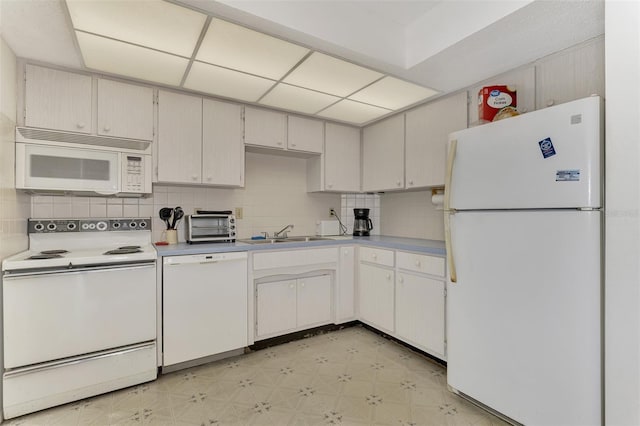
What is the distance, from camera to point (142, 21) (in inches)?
67.6

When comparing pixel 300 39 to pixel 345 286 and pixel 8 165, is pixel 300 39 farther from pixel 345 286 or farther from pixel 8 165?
pixel 345 286

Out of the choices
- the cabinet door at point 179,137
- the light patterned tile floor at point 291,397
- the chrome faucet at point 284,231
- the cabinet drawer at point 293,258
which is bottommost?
the light patterned tile floor at point 291,397

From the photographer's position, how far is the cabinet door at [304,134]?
10.4 feet

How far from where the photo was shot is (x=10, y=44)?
76.2 inches

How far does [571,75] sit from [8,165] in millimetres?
3590

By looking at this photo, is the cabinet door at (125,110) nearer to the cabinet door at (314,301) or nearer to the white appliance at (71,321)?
the white appliance at (71,321)

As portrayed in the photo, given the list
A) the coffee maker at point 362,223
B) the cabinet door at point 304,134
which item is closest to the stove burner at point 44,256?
the cabinet door at point 304,134

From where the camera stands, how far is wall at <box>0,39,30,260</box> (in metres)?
1.85

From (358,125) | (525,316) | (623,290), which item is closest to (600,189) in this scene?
(623,290)

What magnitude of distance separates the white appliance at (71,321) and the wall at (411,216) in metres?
2.46

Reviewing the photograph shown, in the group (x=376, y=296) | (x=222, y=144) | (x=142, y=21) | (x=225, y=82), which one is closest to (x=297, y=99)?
(x=225, y=82)

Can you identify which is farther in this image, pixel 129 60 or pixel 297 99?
pixel 297 99

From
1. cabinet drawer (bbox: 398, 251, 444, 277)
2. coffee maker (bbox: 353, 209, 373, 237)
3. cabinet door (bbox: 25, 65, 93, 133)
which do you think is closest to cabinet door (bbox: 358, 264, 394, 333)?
cabinet drawer (bbox: 398, 251, 444, 277)

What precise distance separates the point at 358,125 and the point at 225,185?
1680 mm
